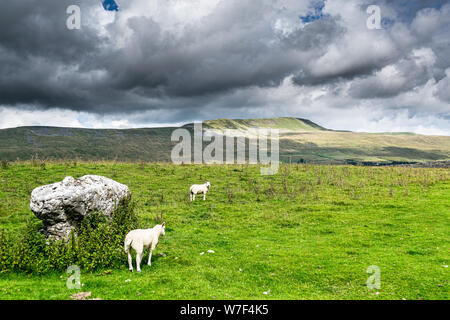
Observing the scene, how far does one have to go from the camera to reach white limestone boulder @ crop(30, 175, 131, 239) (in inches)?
518

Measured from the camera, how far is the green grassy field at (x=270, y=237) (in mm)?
10773

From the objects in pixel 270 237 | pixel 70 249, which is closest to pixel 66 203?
pixel 70 249

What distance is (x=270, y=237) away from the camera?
18.9 metres

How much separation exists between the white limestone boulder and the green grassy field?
2.55 metres

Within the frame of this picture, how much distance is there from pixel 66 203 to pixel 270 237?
41.2 ft

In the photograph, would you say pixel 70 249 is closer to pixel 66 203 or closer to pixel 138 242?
pixel 66 203

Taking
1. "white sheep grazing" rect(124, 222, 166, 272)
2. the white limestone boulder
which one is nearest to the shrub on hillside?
the white limestone boulder

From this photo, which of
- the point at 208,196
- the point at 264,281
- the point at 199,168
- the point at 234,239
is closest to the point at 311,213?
the point at 234,239

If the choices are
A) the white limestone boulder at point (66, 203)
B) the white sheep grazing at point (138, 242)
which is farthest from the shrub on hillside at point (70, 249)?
the white sheep grazing at point (138, 242)

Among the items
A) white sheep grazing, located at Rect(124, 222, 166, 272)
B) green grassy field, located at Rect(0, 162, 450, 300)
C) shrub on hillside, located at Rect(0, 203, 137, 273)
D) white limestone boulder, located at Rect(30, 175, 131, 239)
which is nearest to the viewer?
green grassy field, located at Rect(0, 162, 450, 300)

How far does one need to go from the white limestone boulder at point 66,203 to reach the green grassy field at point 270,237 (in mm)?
2547

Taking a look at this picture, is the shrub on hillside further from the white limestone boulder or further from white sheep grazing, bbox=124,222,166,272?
white sheep grazing, bbox=124,222,166,272

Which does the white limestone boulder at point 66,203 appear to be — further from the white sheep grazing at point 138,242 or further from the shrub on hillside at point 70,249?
the white sheep grazing at point 138,242

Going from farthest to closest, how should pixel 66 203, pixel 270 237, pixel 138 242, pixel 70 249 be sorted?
1. pixel 270 237
2. pixel 66 203
3. pixel 70 249
4. pixel 138 242
